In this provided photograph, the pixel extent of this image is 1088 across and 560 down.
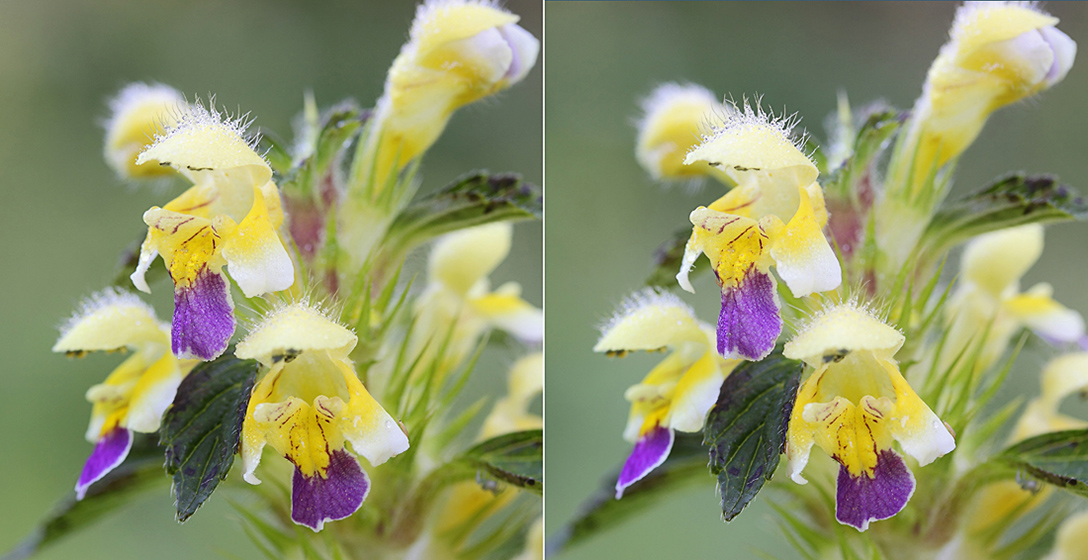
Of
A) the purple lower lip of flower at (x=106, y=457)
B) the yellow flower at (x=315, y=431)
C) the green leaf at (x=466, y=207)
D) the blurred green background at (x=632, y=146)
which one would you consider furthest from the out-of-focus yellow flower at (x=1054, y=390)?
the purple lower lip of flower at (x=106, y=457)

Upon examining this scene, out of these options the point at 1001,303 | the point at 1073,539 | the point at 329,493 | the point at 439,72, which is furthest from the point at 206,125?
the point at 1073,539

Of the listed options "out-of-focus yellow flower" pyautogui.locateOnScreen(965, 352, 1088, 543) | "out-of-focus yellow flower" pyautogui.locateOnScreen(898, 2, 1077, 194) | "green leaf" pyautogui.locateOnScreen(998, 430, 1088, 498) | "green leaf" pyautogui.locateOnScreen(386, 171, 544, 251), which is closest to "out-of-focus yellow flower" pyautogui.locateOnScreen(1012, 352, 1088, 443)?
"out-of-focus yellow flower" pyautogui.locateOnScreen(965, 352, 1088, 543)

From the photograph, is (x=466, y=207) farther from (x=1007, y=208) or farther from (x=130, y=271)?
(x=1007, y=208)

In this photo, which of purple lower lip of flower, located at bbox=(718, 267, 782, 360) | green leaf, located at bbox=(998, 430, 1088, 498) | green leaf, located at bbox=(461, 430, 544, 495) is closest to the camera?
purple lower lip of flower, located at bbox=(718, 267, 782, 360)

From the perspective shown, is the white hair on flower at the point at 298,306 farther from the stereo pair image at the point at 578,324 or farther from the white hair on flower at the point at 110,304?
the white hair on flower at the point at 110,304

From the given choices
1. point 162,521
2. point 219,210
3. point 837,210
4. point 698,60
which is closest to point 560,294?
point 698,60

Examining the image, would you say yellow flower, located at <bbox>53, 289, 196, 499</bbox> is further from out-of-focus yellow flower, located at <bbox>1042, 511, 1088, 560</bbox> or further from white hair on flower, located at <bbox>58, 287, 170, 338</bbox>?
out-of-focus yellow flower, located at <bbox>1042, 511, 1088, 560</bbox>
